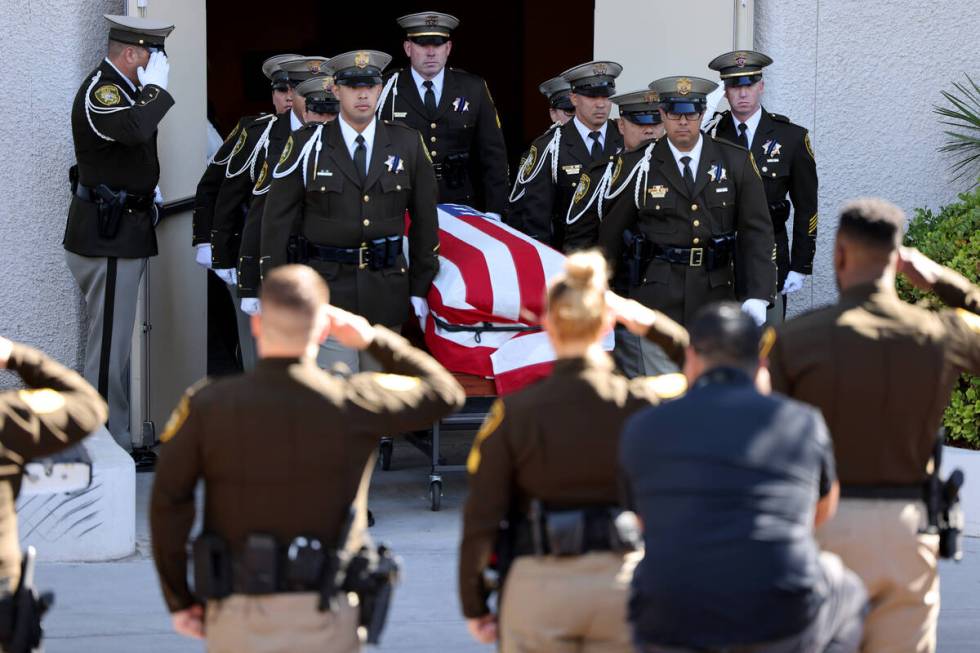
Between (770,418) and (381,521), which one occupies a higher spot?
(770,418)

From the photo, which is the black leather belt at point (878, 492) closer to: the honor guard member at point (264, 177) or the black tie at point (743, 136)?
the honor guard member at point (264, 177)

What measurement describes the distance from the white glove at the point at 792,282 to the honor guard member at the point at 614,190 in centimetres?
98

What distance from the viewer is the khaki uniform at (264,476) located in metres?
3.22

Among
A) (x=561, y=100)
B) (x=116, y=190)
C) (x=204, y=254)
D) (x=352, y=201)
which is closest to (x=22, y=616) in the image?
(x=352, y=201)

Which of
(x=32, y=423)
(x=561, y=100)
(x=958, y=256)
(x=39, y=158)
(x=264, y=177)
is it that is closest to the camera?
(x=32, y=423)

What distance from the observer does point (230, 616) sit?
3230 millimetres

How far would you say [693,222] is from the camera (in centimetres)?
676

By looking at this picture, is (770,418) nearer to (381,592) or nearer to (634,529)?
(634,529)

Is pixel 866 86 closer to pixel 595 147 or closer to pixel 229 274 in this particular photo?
pixel 595 147

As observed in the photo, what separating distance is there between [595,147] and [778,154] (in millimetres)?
904

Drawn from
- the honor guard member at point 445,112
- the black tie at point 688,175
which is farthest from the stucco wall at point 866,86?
the black tie at point 688,175

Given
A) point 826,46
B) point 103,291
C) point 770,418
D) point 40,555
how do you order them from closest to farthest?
point 770,418 → point 40,555 → point 103,291 → point 826,46

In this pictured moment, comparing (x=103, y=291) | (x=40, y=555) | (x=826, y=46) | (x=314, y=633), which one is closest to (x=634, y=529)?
(x=314, y=633)

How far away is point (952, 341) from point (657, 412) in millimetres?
1131
